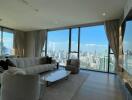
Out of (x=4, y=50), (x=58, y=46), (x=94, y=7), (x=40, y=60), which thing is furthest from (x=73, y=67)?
(x=4, y=50)

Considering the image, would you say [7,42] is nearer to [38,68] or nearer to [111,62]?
[38,68]

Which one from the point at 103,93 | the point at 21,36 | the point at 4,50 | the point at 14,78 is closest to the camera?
the point at 14,78

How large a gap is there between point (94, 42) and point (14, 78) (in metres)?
5.11

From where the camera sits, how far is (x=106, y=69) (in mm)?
6055

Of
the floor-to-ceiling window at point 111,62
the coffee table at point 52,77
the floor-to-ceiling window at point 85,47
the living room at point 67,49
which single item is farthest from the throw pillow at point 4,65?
the floor-to-ceiling window at point 111,62

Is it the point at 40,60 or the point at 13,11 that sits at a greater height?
the point at 13,11

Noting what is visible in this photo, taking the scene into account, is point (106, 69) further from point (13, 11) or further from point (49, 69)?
point (13, 11)

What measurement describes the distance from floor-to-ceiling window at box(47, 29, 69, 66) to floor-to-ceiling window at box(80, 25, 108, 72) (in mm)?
1101

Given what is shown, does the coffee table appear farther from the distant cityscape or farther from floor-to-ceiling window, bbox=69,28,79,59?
floor-to-ceiling window, bbox=69,28,79,59

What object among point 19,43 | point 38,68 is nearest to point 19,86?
point 38,68

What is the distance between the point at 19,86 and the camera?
6.72 ft

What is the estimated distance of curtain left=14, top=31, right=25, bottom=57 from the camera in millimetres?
8137

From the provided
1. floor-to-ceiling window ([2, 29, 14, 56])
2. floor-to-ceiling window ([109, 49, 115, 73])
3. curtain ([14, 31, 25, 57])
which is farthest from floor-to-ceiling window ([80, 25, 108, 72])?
floor-to-ceiling window ([2, 29, 14, 56])

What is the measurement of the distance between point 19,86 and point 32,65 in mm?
3238
